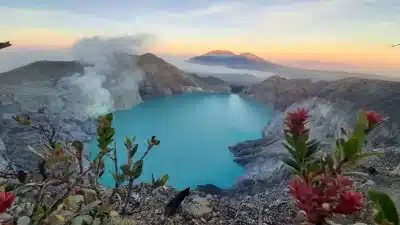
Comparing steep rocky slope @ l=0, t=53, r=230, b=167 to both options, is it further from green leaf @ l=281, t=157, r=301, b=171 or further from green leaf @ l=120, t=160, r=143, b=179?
green leaf @ l=281, t=157, r=301, b=171

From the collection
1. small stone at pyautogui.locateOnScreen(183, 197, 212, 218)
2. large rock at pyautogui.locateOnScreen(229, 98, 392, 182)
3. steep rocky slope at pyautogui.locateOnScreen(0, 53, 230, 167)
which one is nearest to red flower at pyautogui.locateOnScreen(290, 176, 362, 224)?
small stone at pyautogui.locateOnScreen(183, 197, 212, 218)

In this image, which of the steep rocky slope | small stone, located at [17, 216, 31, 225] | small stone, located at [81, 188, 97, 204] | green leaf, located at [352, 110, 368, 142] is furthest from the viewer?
the steep rocky slope

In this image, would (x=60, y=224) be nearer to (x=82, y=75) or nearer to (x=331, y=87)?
(x=331, y=87)

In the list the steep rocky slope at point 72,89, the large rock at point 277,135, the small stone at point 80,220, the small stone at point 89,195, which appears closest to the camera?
the small stone at point 80,220

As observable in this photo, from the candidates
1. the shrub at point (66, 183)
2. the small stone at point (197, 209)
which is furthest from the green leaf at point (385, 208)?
the small stone at point (197, 209)

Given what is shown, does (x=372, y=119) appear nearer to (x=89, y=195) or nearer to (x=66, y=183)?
(x=66, y=183)

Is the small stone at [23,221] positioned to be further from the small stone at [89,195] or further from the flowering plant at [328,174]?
the flowering plant at [328,174]

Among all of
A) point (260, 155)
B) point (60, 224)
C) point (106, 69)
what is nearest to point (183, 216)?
point (60, 224)
